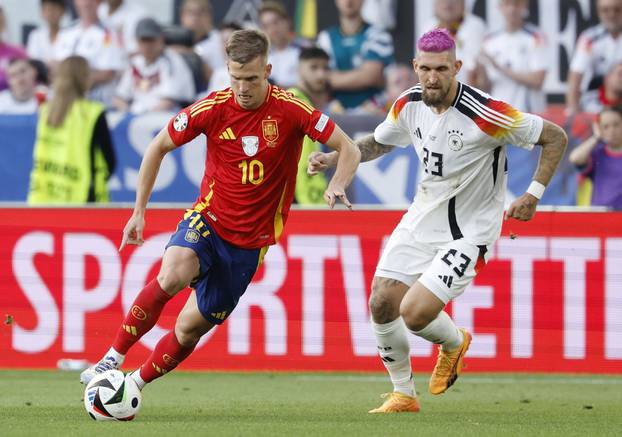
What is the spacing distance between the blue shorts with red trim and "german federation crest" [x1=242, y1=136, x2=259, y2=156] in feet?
1.69

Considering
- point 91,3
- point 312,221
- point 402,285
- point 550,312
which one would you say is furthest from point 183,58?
point 402,285

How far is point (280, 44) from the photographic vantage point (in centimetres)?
1638

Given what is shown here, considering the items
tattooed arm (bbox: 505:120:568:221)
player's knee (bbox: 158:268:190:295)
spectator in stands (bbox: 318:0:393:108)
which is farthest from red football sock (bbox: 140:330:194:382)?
spectator in stands (bbox: 318:0:393:108)

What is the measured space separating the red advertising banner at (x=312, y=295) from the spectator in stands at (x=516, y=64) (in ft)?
14.6

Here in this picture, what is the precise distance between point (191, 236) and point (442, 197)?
1.73 metres

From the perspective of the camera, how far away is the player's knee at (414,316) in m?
8.86

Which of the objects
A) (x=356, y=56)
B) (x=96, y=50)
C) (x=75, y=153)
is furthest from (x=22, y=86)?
(x=356, y=56)

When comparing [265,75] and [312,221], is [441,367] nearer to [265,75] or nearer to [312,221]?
[265,75]

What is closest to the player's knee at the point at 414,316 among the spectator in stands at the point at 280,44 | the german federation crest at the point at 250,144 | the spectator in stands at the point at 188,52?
the german federation crest at the point at 250,144

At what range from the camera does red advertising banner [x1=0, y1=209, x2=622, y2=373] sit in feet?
39.7

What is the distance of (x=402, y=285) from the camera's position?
912cm

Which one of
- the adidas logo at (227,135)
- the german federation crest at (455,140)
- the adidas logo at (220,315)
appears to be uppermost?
the adidas logo at (227,135)

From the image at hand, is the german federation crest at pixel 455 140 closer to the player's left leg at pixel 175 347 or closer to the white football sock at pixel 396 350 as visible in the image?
the white football sock at pixel 396 350

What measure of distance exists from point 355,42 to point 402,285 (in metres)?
7.72
